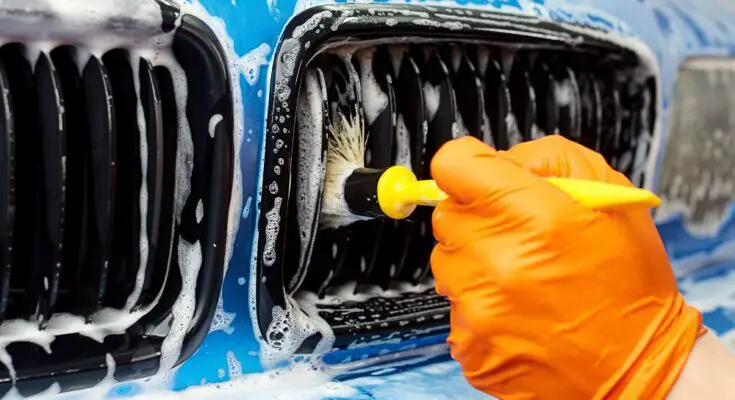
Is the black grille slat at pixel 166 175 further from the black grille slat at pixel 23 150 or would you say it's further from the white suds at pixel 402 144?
the white suds at pixel 402 144

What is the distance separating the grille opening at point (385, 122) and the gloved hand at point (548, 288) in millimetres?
262

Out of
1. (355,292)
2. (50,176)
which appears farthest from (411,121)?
(50,176)

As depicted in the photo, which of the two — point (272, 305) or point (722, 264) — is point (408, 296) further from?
point (722, 264)

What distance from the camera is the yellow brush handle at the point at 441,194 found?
614 millimetres

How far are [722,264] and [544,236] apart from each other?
1089 mm

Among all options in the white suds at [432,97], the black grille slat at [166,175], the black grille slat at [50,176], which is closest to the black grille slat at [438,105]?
the white suds at [432,97]

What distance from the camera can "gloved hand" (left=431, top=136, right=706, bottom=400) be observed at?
643 millimetres

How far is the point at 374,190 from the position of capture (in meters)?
0.86

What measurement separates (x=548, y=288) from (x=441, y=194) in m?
0.16

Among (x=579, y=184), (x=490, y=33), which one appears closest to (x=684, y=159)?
(x=490, y=33)

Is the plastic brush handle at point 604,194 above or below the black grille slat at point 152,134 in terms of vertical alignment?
below

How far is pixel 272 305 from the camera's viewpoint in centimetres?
91

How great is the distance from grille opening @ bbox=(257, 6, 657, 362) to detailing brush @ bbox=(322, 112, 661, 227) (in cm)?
2

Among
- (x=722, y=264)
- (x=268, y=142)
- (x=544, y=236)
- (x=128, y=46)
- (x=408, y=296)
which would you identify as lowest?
(x=722, y=264)
